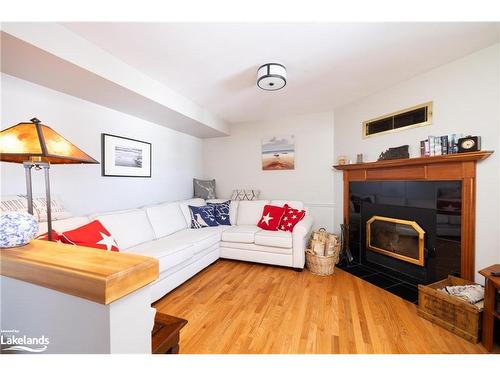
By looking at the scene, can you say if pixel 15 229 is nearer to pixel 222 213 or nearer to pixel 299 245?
pixel 299 245

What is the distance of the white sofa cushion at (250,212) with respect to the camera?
3.58 m

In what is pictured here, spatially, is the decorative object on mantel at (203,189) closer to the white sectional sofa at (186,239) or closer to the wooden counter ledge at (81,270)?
the white sectional sofa at (186,239)

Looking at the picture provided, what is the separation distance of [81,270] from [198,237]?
7.22 ft

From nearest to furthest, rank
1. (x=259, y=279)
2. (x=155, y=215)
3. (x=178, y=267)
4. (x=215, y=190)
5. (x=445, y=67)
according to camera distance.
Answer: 1. (x=445, y=67)
2. (x=178, y=267)
3. (x=259, y=279)
4. (x=155, y=215)
5. (x=215, y=190)

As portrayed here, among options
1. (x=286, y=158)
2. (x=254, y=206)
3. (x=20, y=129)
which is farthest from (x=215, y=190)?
(x=20, y=129)

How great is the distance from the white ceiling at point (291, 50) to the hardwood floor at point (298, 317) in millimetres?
2277

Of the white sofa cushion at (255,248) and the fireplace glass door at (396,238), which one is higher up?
the fireplace glass door at (396,238)

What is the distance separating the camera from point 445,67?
212cm


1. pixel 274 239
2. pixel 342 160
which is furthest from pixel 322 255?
pixel 342 160

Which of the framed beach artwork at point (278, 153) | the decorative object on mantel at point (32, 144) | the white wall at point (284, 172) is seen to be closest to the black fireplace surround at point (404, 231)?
the white wall at point (284, 172)

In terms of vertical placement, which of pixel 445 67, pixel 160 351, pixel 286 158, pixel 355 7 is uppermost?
pixel 445 67

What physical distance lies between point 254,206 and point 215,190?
1110 millimetres
